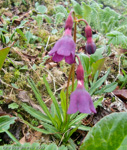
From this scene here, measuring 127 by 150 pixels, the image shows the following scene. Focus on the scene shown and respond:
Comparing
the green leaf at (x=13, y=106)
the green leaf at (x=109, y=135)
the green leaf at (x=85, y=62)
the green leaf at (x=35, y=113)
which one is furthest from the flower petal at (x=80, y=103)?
the green leaf at (x=85, y=62)

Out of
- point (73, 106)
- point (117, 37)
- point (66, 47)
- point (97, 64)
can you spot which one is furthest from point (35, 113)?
point (117, 37)

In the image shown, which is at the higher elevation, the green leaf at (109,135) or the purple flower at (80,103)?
the purple flower at (80,103)

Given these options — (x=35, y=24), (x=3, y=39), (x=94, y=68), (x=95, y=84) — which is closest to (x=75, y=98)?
(x=95, y=84)

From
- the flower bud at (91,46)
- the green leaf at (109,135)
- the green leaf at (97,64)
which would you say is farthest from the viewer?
the green leaf at (97,64)

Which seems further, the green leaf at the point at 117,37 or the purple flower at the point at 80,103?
the green leaf at the point at 117,37

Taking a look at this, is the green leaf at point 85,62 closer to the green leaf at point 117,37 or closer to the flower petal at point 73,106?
the green leaf at point 117,37

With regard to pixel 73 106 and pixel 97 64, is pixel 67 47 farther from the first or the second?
pixel 97 64

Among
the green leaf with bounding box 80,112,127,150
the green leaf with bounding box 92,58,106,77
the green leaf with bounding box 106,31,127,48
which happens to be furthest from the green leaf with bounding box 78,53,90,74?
the green leaf with bounding box 80,112,127,150

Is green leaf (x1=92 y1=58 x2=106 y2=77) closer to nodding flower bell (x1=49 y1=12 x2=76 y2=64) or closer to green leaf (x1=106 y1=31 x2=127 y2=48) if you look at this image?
green leaf (x1=106 y1=31 x2=127 y2=48)
